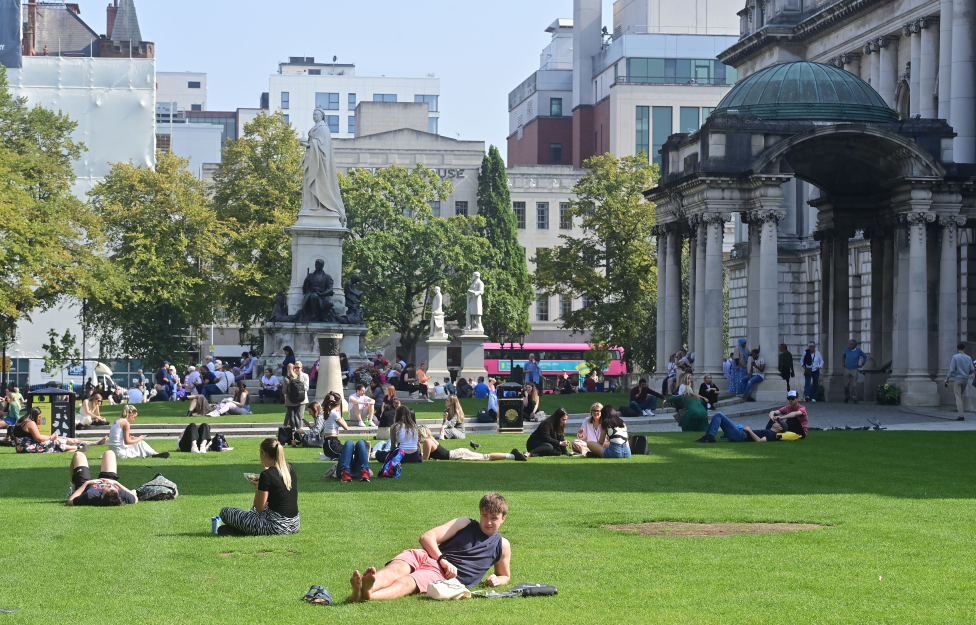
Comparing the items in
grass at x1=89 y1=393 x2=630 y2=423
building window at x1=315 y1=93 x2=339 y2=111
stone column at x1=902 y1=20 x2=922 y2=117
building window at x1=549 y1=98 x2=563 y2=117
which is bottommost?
grass at x1=89 y1=393 x2=630 y2=423

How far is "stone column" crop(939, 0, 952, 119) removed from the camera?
47.2m

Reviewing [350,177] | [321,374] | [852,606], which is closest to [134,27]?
[350,177]

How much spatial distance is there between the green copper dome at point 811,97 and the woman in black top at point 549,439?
16.9 m

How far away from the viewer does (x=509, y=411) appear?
3095cm

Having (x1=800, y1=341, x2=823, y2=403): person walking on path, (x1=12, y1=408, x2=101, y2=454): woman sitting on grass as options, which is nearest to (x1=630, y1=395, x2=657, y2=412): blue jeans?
(x1=800, y1=341, x2=823, y2=403): person walking on path

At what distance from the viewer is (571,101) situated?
399 feet

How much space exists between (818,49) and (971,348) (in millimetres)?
26083

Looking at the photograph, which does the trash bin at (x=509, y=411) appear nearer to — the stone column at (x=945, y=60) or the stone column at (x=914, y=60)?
the stone column at (x=945, y=60)

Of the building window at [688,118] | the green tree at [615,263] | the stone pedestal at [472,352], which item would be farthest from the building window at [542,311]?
the stone pedestal at [472,352]

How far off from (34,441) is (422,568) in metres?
17.0

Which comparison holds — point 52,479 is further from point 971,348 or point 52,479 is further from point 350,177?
point 350,177

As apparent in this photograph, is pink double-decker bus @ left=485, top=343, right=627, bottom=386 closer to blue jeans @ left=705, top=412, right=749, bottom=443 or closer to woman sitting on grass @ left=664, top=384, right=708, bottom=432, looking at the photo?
woman sitting on grass @ left=664, top=384, right=708, bottom=432

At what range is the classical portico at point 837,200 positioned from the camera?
3594 cm

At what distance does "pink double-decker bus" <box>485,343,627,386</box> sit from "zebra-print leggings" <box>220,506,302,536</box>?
224 ft
